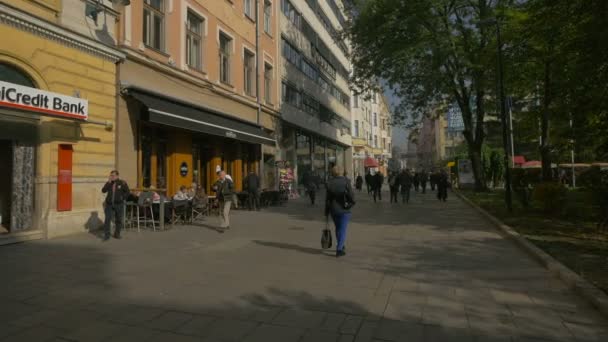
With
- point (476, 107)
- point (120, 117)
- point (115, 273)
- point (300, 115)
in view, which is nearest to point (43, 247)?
point (115, 273)

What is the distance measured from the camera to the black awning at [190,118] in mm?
11184

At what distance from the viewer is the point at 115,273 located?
6.05 meters

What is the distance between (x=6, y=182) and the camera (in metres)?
9.08

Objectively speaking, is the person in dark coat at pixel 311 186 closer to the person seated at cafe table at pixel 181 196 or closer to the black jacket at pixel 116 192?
the person seated at cafe table at pixel 181 196

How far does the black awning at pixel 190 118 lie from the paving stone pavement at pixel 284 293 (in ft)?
13.6

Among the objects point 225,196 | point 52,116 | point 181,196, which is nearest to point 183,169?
point 181,196

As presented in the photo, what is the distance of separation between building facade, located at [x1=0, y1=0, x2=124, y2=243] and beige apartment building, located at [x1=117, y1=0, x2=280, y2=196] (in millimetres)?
920

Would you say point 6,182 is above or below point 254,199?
above

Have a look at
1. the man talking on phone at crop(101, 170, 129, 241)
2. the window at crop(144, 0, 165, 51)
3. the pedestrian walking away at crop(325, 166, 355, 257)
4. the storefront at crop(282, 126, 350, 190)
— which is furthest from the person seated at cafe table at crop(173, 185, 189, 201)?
the storefront at crop(282, 126, 350, 190)

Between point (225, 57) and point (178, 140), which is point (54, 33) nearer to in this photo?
point (178, 140)

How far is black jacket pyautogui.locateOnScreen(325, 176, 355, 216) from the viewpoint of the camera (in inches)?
281

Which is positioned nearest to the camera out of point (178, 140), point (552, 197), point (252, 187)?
point (552, 197)

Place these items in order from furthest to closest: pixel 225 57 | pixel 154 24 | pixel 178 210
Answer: pixel 225 57, pixel 154 24, pixel 178 210

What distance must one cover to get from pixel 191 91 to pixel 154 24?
8.32ft
